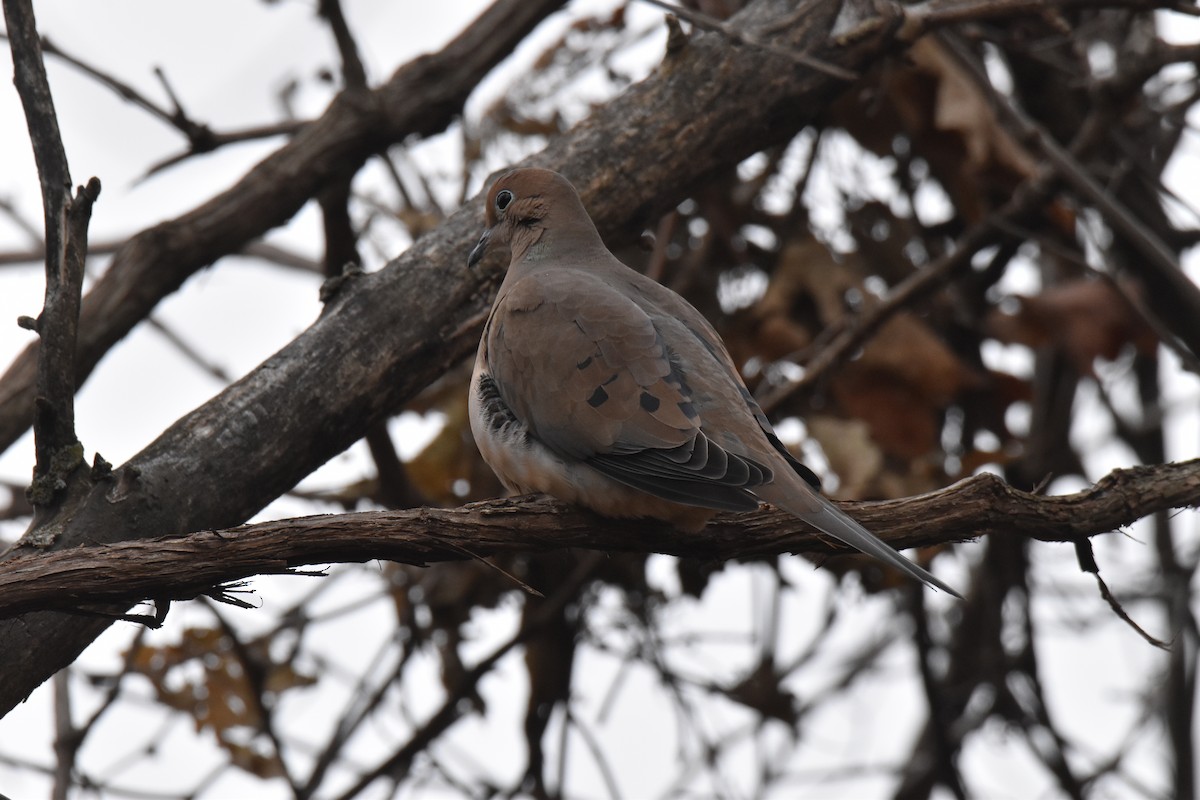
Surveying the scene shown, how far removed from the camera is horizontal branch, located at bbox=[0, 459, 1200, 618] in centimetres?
234

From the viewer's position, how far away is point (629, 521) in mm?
3021

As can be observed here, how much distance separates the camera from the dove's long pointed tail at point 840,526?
2.49 meters

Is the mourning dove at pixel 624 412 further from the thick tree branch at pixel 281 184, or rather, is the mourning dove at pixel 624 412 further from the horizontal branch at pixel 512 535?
the thick tree branch at pixel 281 184

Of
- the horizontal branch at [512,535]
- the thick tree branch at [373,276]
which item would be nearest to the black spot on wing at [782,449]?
the horizontal branch at [512,535]

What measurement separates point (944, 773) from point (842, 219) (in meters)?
2.34

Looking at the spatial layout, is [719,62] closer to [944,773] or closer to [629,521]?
[629,521]

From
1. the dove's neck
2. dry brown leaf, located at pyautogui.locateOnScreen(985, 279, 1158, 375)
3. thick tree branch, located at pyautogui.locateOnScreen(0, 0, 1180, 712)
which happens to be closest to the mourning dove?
the dove's neck

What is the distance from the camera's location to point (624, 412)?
9.83 feet

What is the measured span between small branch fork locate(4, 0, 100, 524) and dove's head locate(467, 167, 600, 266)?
120cm

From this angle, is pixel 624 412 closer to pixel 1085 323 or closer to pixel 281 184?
pixel 281 184

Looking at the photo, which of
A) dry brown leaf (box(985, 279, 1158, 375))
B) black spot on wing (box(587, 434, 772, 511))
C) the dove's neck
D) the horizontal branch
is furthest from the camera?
dry brown leaf (box(985, 279, 1158, 375))

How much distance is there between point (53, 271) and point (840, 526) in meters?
1.68

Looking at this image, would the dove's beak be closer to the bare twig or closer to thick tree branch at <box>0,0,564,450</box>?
thick tree branch at <box>0,0,564,450</box>

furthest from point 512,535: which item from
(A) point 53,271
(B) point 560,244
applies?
(B) point 560,244
